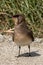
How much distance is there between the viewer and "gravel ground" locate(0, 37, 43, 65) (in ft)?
20.0

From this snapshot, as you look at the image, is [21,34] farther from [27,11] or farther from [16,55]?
[27,11]

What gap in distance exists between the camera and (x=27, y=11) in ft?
27.0

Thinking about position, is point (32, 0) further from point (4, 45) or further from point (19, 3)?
point (4, 45)

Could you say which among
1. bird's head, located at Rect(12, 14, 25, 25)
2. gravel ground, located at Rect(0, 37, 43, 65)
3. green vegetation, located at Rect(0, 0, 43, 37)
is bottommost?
gravel ground, located at Rect(0, 37, 43, 65)

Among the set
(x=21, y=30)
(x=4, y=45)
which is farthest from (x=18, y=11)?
(x=21, y=30)

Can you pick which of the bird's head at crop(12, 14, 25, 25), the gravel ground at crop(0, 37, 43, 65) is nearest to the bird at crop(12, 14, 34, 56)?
the bird's head at crop(12, 14, 25, 25)

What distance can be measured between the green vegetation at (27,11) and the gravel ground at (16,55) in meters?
0.79

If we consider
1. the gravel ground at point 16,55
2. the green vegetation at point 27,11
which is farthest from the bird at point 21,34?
the green vegetation at point 27,11

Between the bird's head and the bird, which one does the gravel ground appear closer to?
the bird

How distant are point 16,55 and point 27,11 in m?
1.96

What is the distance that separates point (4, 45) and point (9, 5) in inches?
66.7

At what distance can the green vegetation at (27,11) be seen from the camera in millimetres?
8096

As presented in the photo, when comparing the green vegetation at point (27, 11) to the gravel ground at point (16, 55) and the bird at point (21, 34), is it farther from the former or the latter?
the bird at point (21, 34)

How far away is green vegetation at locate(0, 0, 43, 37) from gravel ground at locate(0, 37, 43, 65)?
0.79 metres
